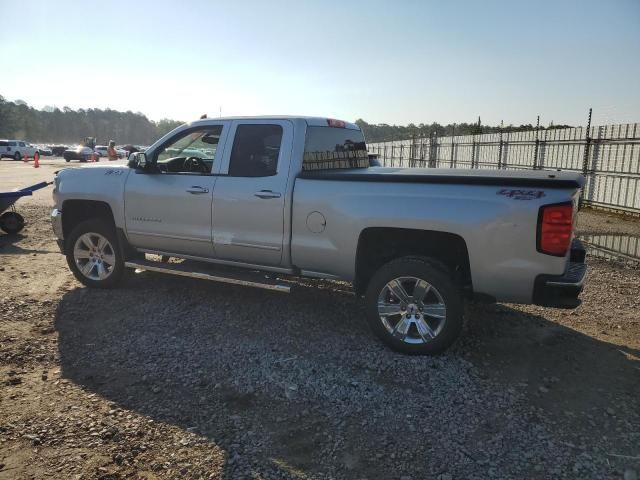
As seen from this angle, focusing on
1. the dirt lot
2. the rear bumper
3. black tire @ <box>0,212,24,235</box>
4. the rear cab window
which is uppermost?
the rear cab window

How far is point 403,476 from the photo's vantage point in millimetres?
2836

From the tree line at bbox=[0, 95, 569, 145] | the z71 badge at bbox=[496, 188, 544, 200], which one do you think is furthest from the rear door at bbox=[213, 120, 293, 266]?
the tree line at bbox=[0, 95, 569, 145]

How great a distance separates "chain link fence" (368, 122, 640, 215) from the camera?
13234mm

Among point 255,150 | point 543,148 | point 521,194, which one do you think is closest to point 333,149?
point 255,150

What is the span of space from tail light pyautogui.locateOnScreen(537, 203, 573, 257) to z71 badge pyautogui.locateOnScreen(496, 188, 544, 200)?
0.11 metres

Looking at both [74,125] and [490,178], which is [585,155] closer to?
[490,178]

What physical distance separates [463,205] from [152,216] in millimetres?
3431

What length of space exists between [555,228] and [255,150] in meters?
2.95

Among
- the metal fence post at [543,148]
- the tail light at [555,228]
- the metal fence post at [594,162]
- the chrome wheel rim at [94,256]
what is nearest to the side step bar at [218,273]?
the chrome wheel rim at [94,256]

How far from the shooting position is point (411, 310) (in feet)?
14.4

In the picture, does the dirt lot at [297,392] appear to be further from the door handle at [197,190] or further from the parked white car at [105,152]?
the parked white car at [105,152]

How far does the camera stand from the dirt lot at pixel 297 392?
2.96 metres

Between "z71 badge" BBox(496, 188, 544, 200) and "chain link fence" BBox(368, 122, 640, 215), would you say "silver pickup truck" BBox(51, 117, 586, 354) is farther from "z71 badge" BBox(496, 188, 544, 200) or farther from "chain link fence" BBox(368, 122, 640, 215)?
"chain link fence" BBox(368, 122, 640, 215)

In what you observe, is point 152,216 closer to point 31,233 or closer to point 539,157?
point 31,233
